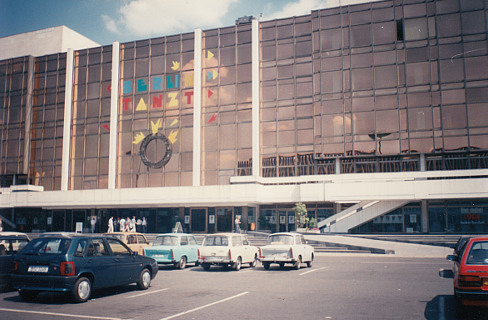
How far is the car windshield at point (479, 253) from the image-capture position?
8.63 meters

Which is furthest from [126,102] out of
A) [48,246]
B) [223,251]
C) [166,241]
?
[48,246]

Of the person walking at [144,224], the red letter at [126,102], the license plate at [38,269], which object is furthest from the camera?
the red letter at [126,102]

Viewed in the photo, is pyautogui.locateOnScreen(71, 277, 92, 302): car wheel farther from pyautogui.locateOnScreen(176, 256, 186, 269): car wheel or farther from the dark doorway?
the dark doorway

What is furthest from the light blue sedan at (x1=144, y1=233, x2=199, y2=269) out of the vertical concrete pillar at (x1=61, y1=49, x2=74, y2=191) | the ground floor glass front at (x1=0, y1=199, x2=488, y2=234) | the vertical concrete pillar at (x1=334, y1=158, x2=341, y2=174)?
the vertical concrete pillar at (x1=61, y1=49, x2=74, y2=191)

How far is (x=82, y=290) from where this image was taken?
1088 cm

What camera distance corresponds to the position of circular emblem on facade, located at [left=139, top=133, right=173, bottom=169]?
45469mm

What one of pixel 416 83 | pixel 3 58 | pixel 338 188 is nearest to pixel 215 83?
pixel 338 188

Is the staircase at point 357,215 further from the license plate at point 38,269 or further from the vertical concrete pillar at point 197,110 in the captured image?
the license plate at point 38,269

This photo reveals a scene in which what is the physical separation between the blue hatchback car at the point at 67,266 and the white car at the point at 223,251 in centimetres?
672

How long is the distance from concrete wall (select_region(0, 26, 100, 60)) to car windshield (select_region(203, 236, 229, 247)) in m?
43.3

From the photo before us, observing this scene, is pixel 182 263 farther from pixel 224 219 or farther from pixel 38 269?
pixel 224 219

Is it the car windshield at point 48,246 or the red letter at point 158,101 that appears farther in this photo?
the red letter at point 158,101

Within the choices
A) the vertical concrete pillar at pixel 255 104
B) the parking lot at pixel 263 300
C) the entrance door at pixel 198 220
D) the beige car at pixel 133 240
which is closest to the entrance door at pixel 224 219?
the entrance door at pixel 198 220

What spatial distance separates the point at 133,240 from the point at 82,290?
996 cm
